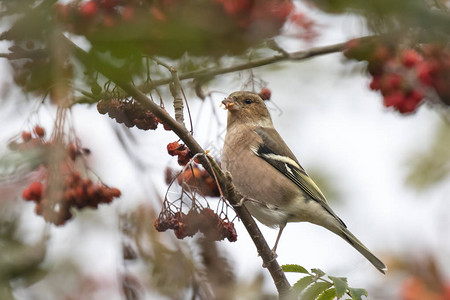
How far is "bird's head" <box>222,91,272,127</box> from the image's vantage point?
6.13 metres

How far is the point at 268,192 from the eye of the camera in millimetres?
5461

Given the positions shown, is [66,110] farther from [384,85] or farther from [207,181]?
[384,85]

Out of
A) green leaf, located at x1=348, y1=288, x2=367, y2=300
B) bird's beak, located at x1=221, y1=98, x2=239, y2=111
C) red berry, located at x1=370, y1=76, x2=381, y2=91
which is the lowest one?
green leaf, located at x1=348, y1=288, x2=367, y2=300

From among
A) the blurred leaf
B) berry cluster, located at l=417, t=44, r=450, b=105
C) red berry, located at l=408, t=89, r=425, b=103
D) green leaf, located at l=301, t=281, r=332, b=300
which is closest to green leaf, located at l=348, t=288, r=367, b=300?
green leaf, located at l=301, t=281, r=332, b=300

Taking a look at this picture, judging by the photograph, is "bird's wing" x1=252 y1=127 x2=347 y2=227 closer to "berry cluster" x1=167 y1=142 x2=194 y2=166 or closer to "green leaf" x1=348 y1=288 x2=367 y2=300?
"berry cluster" x1=167 y1=142 x2=194 y2=166

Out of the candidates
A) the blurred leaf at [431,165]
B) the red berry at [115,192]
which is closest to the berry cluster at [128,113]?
the red berry at [115,192]

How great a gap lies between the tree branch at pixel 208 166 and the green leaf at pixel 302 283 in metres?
0.06

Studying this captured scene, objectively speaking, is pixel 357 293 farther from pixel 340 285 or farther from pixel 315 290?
pixel 315 290

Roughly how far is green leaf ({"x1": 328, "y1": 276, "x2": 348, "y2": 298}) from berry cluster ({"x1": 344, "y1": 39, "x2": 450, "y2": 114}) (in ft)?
4.79

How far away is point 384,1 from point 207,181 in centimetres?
287

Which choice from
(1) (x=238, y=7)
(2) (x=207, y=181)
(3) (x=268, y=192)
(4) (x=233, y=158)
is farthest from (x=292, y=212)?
(1) (x=238, y=7)

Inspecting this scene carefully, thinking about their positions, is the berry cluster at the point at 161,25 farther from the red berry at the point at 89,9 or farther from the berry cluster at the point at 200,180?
the berry cluster at the point at 200,180

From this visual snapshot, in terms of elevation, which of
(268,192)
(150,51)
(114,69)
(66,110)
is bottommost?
(114,69)

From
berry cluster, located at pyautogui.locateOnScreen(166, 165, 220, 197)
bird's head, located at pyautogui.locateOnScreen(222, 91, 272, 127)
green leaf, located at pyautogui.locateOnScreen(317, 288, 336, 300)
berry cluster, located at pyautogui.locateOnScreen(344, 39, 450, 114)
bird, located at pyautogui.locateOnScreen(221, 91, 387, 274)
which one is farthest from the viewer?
bird's head, located at pyautogui.locateOnScreen(222, 91, 272, 127)
